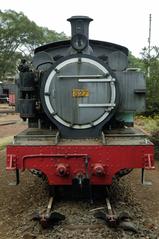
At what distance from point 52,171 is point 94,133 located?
3.13 ft

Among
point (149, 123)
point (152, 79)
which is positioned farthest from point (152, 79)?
point (149, 123)

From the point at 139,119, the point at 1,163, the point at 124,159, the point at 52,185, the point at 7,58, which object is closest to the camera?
the point at 124,159

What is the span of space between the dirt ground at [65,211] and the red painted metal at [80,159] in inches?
20.0

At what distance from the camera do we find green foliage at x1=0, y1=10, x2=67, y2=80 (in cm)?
5203

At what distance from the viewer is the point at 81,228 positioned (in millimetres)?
5430

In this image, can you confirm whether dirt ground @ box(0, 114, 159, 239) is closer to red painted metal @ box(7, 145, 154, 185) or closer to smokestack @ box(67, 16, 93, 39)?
red painted metal @ box(7, 145, 154, 185)

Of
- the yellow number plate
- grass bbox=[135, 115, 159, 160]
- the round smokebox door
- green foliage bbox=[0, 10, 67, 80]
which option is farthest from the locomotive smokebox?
green foliage bbox=[0, 10, 67, 80]

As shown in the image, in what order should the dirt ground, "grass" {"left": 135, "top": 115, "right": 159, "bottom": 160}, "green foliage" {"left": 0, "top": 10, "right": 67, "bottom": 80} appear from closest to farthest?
the dirt ground
"grass" {"left": 135, "top": 115, "right": 159, "bottom": 160}
"green foliage" {"left": 0, "top": 10, "right": 67, "bottom": 80}

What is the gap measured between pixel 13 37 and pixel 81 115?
47884 mm

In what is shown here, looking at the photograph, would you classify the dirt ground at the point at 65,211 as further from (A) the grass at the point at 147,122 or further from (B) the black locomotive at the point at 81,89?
(A) the grass at the point at 147,122

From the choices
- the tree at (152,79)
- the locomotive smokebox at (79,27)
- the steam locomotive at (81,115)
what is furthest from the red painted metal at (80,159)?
the tree at (152,79)

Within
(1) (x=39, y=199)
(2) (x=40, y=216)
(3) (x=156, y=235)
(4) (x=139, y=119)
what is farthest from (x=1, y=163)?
(4) (x=139, y=119)

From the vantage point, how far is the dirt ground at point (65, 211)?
5.31 m

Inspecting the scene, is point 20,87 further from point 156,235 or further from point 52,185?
point 156,235
